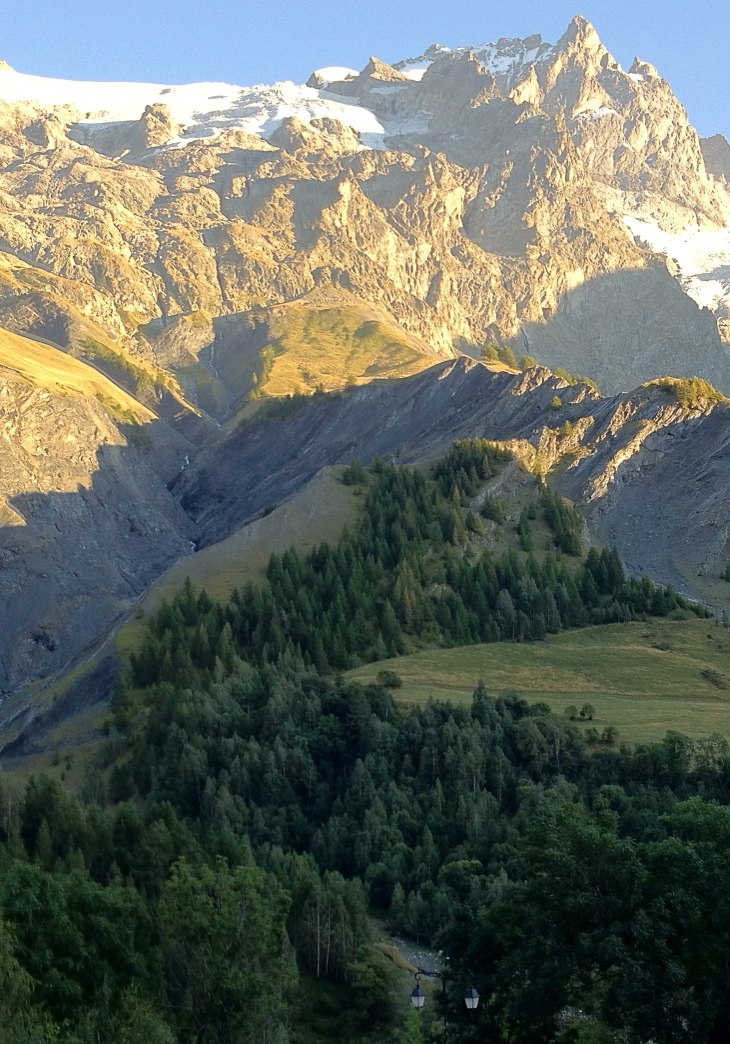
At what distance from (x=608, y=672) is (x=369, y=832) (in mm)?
46313

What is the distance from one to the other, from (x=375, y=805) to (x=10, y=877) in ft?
166

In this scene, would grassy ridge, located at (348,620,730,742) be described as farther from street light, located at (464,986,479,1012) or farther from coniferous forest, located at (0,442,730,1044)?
street light, located at (464,986,479,1012)

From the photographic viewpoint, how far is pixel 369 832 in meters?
104

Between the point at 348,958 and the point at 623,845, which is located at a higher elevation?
the point at 623,845

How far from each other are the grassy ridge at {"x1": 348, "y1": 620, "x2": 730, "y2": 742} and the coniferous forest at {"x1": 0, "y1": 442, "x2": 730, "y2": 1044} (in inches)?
213

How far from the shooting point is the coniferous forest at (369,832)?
49.5 meters

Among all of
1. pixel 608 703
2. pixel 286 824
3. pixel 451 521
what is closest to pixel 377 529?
pixel 451 521

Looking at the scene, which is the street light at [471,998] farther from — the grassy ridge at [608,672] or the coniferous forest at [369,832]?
the grassy ridge at [608,672]

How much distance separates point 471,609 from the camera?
547 feet

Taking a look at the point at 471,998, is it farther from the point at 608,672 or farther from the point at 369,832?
the point at 608,672

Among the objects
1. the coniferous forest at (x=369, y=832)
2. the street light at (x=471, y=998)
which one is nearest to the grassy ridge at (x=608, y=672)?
the coniferous forest at (x=369, y=832)

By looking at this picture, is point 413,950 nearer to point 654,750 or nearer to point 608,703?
point 654,750

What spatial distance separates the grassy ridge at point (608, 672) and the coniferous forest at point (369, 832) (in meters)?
5.41

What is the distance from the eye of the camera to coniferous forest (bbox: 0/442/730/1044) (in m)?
49.5
